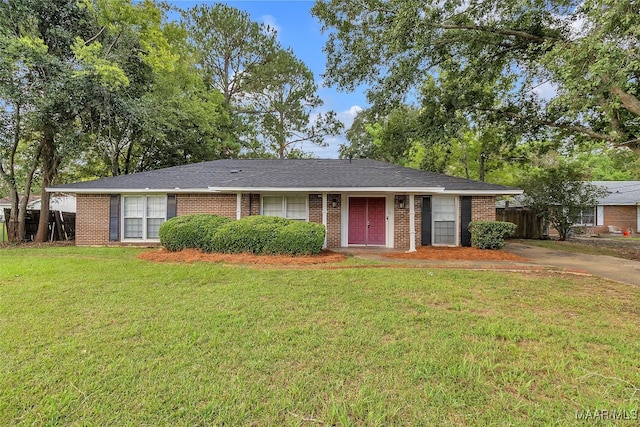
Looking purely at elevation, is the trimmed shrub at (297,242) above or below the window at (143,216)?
below

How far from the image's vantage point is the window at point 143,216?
38.1ft

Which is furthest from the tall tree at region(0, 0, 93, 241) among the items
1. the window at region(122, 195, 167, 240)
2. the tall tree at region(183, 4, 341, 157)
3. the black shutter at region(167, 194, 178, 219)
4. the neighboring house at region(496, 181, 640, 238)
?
the neighboring house at region(496, 181, 640, 238)

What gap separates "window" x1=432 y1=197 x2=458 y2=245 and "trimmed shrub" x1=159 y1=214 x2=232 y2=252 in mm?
7670

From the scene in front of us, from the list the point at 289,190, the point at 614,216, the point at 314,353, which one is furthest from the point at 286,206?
the point at 614,216

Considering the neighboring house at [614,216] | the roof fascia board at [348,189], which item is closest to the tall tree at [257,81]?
the roof fascia board at [348,189]

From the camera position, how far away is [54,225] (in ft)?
45.1

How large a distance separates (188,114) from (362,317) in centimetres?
1575

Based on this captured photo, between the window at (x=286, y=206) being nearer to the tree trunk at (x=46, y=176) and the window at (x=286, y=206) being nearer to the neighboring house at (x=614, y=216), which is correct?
Answer: the tree trunk at (x=46, y=176)

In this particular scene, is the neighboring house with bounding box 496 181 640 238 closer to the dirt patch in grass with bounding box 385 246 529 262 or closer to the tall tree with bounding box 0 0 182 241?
the dirt patch in grass with bounding box 385 246 529 262

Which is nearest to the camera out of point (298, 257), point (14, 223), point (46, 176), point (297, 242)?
point (298, 257)

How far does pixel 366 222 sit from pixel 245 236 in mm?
4673

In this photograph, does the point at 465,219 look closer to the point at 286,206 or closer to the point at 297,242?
the point at 297,242

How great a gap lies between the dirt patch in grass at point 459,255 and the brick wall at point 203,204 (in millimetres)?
6271

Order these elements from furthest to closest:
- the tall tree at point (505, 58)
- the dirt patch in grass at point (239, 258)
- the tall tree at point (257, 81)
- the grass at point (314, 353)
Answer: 1. the tall tree at point (257, 81)
2. the dirt patch in grass at point (239, 258)
3. the tall tree at point (505, 58)
4. the grass at point (314, 353)
